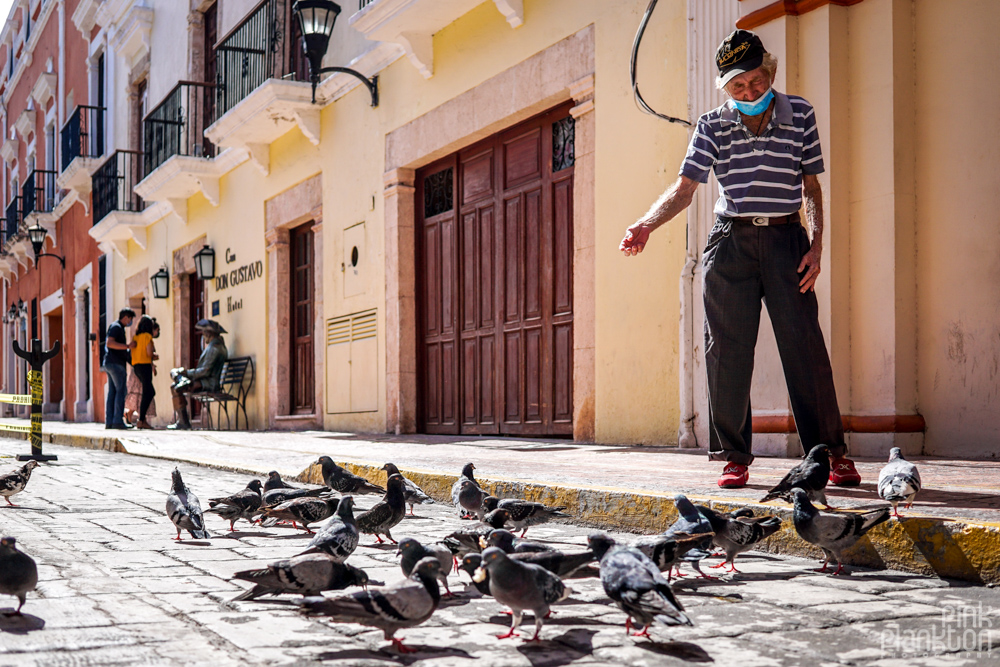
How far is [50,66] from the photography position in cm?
3178

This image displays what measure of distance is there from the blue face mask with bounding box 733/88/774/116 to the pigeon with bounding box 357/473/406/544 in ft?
7.65

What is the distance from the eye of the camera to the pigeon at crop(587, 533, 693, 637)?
2.62m

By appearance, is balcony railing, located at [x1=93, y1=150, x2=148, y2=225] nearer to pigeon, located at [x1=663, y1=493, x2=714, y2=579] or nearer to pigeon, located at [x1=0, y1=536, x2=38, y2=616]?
pigeon, located at [x1=0, y1=536, x2=38, y2=616]

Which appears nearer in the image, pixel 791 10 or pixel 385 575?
pixel 385 575

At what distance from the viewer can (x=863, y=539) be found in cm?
389

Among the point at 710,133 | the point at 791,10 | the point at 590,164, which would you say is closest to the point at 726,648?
the point at 710,133

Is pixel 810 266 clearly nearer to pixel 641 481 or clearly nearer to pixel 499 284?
pixel 641 481

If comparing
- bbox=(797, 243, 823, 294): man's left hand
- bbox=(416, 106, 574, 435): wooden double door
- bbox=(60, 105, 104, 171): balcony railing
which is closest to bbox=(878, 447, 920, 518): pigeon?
bbox=(797, 243, 823, 294): man's left hand

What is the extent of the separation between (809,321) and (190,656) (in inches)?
129

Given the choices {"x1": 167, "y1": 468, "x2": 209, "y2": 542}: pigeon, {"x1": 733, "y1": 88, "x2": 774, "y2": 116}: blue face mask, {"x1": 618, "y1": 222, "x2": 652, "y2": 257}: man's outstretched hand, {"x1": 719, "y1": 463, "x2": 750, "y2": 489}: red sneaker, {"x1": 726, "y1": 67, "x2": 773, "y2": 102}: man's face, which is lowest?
{"x1": 167, "y1": 468, "x2": 209, "y2": 542}: pigeon

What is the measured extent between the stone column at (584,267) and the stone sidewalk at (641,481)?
35 centimetres

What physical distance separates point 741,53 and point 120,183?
863 inches

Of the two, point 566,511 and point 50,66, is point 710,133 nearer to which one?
point 566,511

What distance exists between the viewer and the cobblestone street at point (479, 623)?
2.66 m
